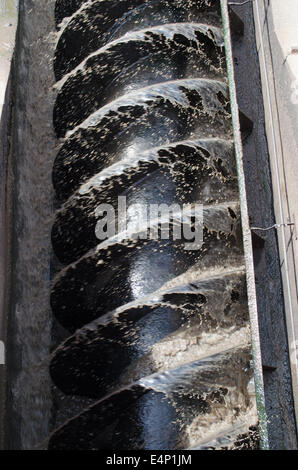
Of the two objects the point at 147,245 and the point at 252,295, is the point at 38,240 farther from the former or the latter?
the point at 252,295

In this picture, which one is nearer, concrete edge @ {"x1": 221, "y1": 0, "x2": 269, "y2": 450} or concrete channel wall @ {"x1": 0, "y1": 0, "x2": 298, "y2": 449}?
concrete edge @ {"x1": 221, "y1": 0, "x2": 269, "y2": 450}

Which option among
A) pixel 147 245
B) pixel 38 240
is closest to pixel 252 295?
pixel 147 245

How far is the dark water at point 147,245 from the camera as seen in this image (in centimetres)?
177

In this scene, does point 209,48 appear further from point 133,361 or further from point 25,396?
point 25,396

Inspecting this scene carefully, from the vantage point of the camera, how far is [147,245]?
6.31 ft

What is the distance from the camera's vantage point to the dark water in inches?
69.7

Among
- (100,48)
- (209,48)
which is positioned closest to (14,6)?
(100,48)

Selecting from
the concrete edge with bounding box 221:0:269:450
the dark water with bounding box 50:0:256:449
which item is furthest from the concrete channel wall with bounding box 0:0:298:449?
the concrete edge with bounding box 221:0:269:450

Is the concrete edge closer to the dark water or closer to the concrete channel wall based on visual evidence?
the dark water

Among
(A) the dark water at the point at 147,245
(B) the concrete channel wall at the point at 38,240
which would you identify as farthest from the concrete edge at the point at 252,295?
(B) the concrete channel wall at the point at 38,240

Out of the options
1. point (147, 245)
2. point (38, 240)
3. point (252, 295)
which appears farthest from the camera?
point (38, 240)

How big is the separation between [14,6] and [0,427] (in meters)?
1.31

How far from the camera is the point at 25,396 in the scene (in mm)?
1980
